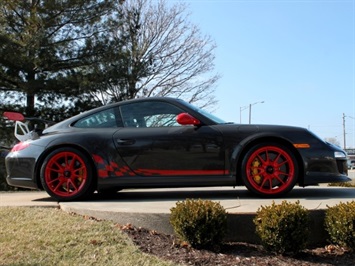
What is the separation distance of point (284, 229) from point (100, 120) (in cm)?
268

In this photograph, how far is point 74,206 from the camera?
445 cm

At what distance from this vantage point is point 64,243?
3.49 meters

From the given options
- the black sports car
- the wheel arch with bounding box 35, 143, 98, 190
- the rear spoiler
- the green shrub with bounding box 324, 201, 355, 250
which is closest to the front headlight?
the black sports car

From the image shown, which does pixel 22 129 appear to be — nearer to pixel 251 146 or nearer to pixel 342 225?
pixel 251 146

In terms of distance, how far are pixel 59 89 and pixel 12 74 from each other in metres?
1.72

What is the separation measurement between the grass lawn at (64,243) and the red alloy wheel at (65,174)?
76 cm

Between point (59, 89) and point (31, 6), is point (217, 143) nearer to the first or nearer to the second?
point (59, 89)

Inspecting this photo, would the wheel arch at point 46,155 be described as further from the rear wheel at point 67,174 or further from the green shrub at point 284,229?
the green shrub at point 284,229

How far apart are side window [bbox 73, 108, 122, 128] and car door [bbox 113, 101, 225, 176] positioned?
251mm

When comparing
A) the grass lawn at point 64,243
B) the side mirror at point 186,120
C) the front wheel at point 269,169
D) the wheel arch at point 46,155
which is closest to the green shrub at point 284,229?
the grass lawn at point 64,243

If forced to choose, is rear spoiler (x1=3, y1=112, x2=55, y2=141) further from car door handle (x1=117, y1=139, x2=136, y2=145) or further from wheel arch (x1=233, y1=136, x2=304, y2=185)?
wheel arch (x1=233, y1=136, x2=304, y2=185)

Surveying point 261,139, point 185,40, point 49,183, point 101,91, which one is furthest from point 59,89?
point 261,139

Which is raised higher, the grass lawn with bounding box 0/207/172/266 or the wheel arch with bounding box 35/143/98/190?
the wheel arch with bounding box 35/143/98/190

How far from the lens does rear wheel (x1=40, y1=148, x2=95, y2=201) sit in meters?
4.92
